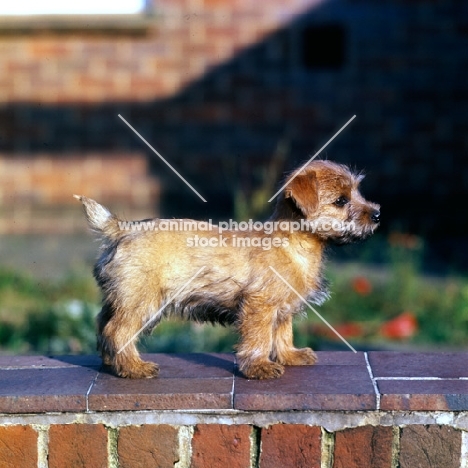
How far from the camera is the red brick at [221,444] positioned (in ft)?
10.0

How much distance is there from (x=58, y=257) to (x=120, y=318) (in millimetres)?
5794

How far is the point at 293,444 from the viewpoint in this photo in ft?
10.0

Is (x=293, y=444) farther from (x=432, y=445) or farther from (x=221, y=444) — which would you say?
(x=432, y=445)

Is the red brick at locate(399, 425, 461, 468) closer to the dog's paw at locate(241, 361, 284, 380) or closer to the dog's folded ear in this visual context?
the dog's paw at locate(241, 361, 284, 380)

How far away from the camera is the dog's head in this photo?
11.5 feet

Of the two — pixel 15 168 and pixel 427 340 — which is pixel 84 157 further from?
pixel 427 340

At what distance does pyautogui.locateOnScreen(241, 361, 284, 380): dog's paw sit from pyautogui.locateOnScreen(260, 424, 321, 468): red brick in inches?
12.2

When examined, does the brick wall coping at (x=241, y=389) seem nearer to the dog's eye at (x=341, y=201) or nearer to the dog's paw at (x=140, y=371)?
the dog's paw at (x=140, y=371)

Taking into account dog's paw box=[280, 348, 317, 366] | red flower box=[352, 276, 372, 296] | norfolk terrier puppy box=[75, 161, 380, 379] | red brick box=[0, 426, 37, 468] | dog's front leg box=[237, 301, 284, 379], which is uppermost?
norfolk terrier puppy box=[75, 161, 380, 379]


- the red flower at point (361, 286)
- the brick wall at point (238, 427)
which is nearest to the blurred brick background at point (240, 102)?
the red flower at point (361, 286)

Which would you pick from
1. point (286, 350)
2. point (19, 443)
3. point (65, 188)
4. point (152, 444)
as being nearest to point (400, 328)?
point (286, 350)

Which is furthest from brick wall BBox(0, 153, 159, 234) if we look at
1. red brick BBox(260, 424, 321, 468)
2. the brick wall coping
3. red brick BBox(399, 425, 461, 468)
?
red brick BBox(399, 425, 461, 468)

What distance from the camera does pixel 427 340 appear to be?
6395 millimetres

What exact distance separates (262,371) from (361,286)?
12.0 ft
